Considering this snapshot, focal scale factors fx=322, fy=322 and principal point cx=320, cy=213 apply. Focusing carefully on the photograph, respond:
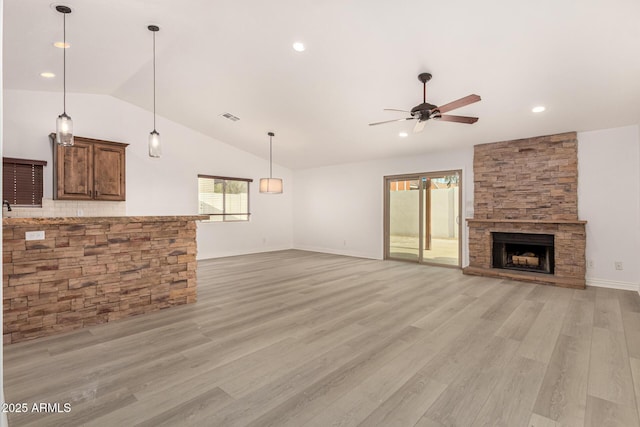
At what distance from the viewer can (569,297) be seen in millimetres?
4457

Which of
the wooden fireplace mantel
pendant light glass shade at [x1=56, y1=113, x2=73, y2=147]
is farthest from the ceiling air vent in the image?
the wooden fireplace mantel

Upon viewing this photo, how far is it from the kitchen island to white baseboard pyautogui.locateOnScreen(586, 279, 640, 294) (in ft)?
20.0

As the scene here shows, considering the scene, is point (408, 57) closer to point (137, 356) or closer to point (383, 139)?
point (383, 139)

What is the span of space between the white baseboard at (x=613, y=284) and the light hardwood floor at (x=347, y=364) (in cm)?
83

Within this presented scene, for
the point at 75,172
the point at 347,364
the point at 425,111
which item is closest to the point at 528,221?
the point at 425,111

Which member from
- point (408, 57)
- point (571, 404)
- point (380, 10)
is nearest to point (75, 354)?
point (571, 404)

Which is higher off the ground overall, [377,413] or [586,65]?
[586,65]

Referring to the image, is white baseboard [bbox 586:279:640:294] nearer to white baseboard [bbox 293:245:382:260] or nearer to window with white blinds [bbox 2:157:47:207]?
white baseboard [bbox 293:245:382:260]

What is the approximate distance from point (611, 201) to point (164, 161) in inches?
322

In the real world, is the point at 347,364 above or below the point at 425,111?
below

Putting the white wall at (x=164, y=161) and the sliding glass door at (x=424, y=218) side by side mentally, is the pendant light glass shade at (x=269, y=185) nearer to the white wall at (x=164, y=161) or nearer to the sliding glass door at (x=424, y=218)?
the white wall at (x=164, y=161)

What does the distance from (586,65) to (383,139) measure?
3.33 meters

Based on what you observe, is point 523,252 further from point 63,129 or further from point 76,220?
point 63,129

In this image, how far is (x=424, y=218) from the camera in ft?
23.0
